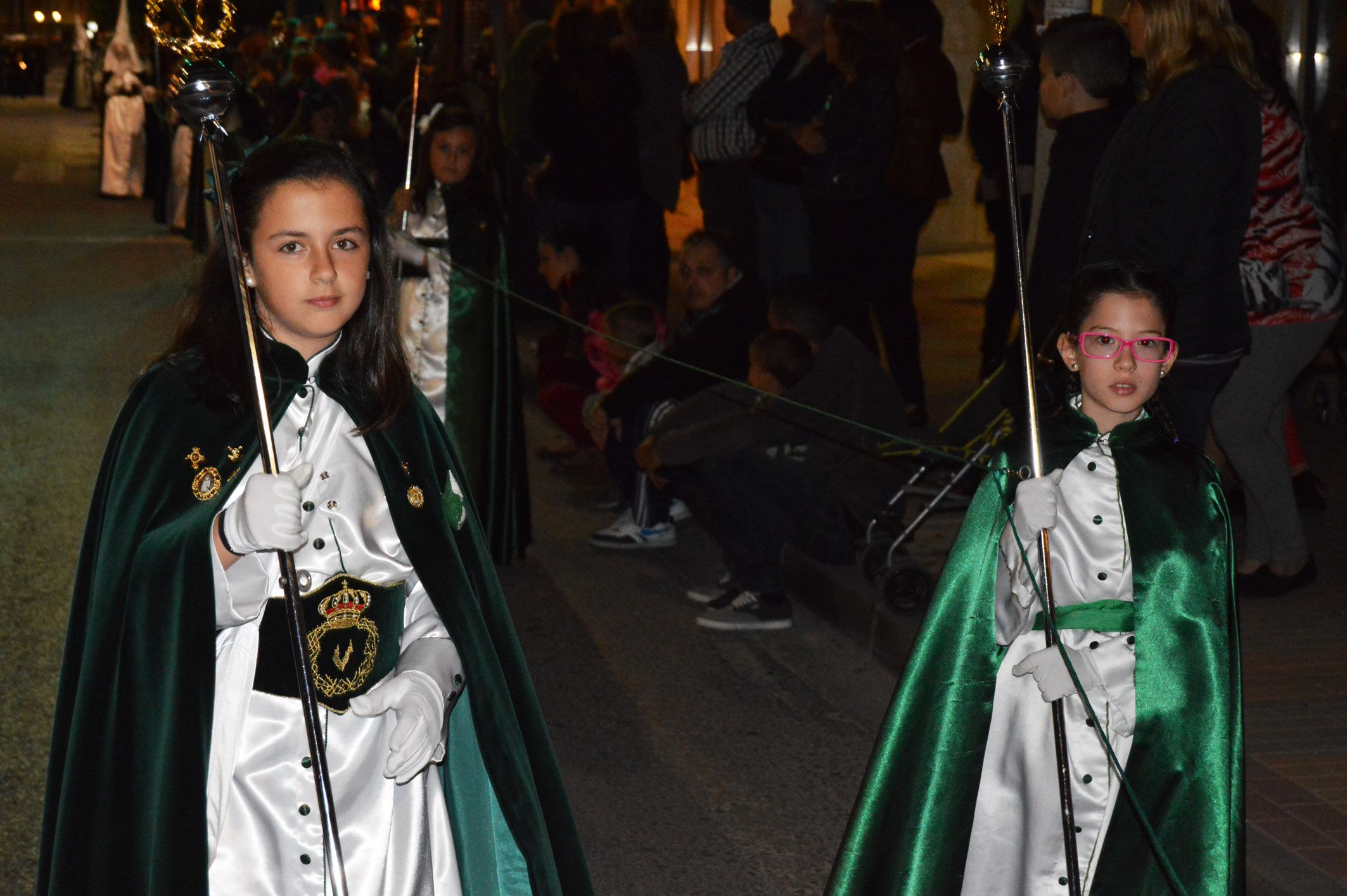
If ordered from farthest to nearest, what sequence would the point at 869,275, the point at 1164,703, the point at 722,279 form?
the point at 869,275
the point at 722,279
the point at 1164,703

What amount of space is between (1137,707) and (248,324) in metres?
2.02

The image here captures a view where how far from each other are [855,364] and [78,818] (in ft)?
14.4

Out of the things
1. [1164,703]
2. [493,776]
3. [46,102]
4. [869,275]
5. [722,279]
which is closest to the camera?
[493,776]

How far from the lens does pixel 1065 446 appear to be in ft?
11.9

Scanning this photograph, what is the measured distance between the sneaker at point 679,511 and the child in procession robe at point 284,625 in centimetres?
526

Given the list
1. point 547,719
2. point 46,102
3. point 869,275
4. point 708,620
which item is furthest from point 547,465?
point 46,102

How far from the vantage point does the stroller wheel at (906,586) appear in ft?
21.1

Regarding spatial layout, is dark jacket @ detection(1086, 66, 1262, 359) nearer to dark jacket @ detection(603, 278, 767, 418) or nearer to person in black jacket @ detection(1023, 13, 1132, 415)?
person in black jacket @ detection(1023, 13, 1132, 415)

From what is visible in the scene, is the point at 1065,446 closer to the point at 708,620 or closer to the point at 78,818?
the point at 78,818

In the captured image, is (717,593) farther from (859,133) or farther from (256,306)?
(256,306)

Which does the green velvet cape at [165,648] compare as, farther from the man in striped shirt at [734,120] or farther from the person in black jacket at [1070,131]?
the man in striped shirt at [734,120]

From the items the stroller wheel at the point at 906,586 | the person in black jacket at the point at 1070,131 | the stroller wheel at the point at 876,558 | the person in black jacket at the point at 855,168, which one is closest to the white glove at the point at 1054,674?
the person in black jacket at the point at 1070,131

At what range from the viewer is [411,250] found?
293 inches

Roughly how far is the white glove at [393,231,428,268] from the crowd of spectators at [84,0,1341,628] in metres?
0.64
